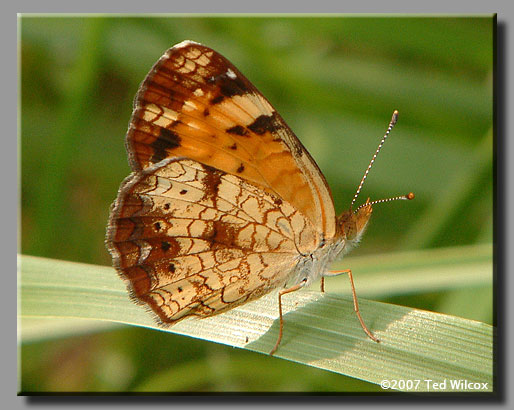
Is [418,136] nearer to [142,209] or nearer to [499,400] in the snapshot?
[499,400]

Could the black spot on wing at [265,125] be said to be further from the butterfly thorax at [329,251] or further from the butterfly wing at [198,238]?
the butterfly thorax at [329,251]

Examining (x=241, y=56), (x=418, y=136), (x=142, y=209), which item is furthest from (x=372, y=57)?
(x=142, y=209)

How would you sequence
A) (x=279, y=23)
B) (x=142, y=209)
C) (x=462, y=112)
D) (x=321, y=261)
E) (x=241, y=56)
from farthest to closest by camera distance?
(x=241, y=56)
(x=462, y=112)
(x=279, y=23)
(x=321, y=261)
(x=142, y=209)

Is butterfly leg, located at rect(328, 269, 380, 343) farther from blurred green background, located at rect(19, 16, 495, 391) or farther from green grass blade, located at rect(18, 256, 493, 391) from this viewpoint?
blurred green background, located at rect(19, 16, 495, 391)

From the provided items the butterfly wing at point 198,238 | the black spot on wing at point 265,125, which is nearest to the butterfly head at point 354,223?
the butterfly wing at point 198,238

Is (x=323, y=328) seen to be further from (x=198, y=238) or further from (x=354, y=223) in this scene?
(x=198, y=238)

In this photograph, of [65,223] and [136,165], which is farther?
[65,223]
